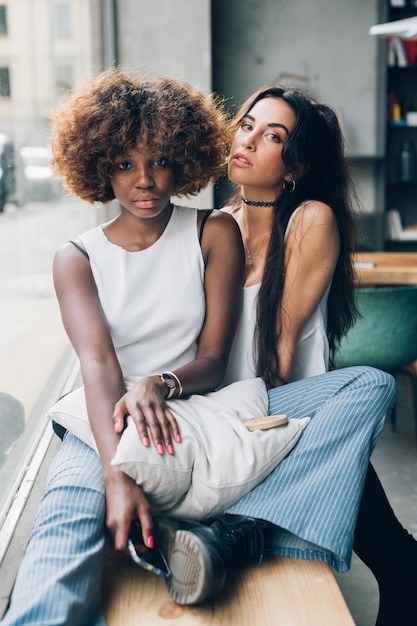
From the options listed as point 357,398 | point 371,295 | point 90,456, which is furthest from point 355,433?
point 371,295

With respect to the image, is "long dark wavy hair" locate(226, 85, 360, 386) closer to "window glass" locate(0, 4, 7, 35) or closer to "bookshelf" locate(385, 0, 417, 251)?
"window glass" locate(0, 4, 7, 35)

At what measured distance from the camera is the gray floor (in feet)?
6.75

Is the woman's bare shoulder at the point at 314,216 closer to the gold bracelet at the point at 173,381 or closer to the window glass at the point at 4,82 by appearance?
the gold bracelet at the point at 173,381

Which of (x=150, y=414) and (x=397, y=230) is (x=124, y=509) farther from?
(x=397, y=230)

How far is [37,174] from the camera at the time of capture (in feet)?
7.69

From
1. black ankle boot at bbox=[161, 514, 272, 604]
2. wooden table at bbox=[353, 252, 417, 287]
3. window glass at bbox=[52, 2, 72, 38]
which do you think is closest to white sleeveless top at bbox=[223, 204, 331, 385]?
black ankle boot at bbox=[161, 514, 272, 604]

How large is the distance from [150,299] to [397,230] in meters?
3.93

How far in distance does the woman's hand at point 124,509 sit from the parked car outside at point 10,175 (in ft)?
2.77

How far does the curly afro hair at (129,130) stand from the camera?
159cm

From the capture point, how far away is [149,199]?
159cm

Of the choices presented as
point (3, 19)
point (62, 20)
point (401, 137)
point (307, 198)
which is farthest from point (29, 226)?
point (401, 137)

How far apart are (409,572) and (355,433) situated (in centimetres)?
37

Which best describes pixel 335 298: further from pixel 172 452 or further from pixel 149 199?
pixel 172 452

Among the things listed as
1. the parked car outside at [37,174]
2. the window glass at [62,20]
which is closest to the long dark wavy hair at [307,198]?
the parked car outside at [37,174]
